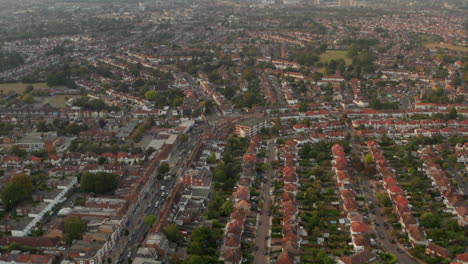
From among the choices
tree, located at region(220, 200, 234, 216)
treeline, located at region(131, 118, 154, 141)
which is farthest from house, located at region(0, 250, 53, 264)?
treeline, located at region(131, 118, 154, 141)

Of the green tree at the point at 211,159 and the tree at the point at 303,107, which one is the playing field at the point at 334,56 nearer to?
the tree at the point at 303,107

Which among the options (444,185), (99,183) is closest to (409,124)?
(444,185)

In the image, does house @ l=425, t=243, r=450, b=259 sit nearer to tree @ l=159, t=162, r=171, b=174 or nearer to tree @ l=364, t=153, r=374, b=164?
tree @ l=364, t=153, r=374, b=164

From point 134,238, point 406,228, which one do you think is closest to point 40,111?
point 134,238

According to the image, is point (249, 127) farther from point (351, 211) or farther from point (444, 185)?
point (444, 185)

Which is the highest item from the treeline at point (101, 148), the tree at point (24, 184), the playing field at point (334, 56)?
the tree at point (24, 184)

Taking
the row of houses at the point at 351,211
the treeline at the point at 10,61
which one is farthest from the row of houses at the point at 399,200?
the treeline at the point at 10,61

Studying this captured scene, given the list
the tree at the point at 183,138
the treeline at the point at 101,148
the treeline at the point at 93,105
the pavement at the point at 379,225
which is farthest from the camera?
the treeline at the point at 93,105
